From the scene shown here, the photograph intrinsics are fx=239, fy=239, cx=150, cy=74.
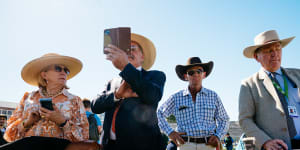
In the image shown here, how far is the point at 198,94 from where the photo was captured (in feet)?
15.4

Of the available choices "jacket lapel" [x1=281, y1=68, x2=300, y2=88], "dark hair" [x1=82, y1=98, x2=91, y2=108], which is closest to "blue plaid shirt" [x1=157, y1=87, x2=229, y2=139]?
"jacket lapel" [x1=281, y1=68, x2=300, y2=88]

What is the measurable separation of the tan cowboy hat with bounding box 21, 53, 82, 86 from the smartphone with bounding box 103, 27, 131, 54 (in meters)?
1.47

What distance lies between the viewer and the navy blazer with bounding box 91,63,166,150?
7.57 feet

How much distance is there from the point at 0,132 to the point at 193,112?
740cm

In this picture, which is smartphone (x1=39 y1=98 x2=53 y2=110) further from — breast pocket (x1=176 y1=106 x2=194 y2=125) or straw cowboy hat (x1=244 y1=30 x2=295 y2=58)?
straw cowboy hat (x1=244 y1=30 x2=295 y2=58)

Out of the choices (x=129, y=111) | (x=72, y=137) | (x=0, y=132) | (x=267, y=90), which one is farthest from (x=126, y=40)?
(x=0, y=132)

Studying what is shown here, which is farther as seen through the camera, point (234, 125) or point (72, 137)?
point (234, 125)

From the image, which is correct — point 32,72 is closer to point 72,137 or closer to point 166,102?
point 72,137

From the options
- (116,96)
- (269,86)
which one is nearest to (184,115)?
(269,86)

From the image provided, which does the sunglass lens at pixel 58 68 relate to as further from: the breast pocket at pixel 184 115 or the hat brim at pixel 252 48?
the hat brim at pixel 252 48

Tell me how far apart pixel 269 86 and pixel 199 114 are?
4.95 ft

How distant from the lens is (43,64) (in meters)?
3.60

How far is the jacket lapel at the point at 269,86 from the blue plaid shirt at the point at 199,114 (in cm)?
135

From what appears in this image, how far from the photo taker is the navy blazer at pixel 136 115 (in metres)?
2.31
